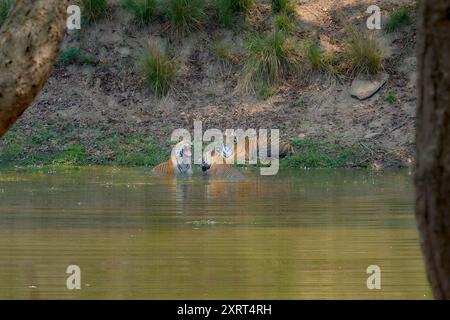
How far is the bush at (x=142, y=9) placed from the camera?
77.2 ft

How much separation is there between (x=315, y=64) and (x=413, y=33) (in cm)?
186

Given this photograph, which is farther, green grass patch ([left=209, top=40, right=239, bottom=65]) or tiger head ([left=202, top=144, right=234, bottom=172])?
green grass patch ([left=209, top=40, right=239, bottom=65])

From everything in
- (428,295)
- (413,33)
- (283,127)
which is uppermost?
(413,33)

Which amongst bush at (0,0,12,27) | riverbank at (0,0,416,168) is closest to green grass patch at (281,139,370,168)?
riverbank at (0,0,416,168)

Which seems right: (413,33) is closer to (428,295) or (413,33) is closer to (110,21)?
(110,21)

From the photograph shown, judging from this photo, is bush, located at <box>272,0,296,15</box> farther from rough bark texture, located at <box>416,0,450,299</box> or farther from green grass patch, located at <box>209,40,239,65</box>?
rough bark texture, located at <box>416,0,450,299</box>

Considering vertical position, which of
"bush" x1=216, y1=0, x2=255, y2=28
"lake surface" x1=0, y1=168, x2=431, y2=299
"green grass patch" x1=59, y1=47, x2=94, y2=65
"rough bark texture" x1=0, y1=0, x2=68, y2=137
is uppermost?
"bush" x1=216, y1=0, x2=255, y2=28

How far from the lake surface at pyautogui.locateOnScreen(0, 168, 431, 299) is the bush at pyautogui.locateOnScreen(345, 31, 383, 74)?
4138mm

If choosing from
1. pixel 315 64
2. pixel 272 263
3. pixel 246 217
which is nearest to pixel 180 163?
pixel 315 64

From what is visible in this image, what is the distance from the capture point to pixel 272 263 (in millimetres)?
10523

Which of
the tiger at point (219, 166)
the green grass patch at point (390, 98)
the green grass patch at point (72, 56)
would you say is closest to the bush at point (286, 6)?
the green grass patch at point (390, 98)

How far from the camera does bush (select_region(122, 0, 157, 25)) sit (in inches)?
926

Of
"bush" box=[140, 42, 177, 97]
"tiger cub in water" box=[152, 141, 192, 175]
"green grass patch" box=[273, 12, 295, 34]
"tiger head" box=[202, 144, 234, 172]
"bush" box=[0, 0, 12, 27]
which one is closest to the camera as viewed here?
"tiger cub in water" box=[152, 141, 192, 175]

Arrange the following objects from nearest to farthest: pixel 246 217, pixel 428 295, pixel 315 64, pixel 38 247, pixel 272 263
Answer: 1. pixel 428 295
2. pixel 272 263
3. pixel 38 247
4. pixel 246 217
5. pixel 315 64
